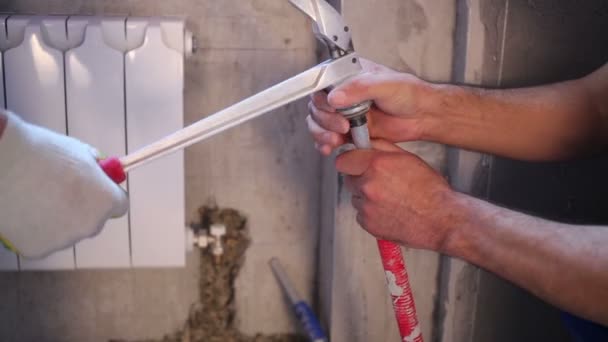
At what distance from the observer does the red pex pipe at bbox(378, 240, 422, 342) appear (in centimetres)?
88

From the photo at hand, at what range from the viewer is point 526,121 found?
39.1 inches

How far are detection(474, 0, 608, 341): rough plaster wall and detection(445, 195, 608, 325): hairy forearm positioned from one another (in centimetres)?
35

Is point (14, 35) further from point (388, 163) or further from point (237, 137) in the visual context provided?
point (388, 163)

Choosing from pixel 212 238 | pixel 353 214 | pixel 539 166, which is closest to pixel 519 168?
pixel 539 166

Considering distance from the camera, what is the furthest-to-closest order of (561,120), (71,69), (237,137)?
(237,137) → (71,69) → (561,120)

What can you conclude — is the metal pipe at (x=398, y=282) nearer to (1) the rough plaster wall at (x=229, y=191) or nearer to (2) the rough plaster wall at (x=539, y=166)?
(2) the rough plaster wall at (x=539, y=166)

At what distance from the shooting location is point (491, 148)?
102 centimetres

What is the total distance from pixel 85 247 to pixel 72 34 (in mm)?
407

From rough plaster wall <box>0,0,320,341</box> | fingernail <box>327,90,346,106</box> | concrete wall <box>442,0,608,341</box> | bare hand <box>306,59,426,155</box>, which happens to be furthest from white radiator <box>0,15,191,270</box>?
concrete wall <box>442,0,608,341</box>

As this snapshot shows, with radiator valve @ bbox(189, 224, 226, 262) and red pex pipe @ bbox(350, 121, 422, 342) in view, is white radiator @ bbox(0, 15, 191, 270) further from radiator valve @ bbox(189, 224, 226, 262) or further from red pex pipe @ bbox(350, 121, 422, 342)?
red pex pipe @ bbox(350, 121, 422, 342)

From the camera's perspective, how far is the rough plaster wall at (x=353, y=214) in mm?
1092

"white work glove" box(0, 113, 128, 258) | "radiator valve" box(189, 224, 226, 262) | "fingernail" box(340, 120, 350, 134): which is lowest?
"radiator valve" box(189, 224, 226, 262)

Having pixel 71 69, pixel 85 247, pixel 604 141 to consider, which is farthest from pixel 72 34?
pixel 604 141

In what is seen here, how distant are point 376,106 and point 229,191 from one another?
0.54 meters
